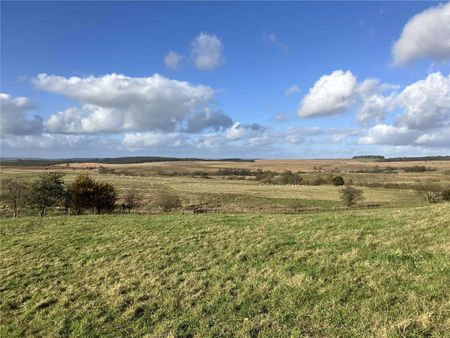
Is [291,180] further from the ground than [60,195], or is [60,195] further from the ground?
[60,195]

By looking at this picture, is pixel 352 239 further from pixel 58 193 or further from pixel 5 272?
pixel 58 193

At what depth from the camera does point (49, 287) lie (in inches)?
446

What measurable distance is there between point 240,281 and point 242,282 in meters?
0.10

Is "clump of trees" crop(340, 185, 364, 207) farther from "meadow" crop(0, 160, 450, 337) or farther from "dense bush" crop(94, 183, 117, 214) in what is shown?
"meadow" crop(0, 160, 450, 337)

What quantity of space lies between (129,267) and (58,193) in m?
36.1

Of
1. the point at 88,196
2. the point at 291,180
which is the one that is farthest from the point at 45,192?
the point at 291,180

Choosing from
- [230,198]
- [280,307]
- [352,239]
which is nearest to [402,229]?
[352,239]

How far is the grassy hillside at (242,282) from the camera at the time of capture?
7794mm

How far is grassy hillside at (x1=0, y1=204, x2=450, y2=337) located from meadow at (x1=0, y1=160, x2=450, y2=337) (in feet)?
0.10

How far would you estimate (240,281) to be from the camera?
33.4 feet

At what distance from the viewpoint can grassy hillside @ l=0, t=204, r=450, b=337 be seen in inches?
307

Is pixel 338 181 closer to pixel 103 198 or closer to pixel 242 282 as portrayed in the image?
pixel 103 198

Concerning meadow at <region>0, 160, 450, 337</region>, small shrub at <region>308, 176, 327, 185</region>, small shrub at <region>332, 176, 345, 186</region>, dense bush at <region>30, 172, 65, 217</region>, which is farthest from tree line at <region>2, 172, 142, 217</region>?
small shrub at <region>308, 176, 327, 185</region>

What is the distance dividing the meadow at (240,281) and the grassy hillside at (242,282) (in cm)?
3
